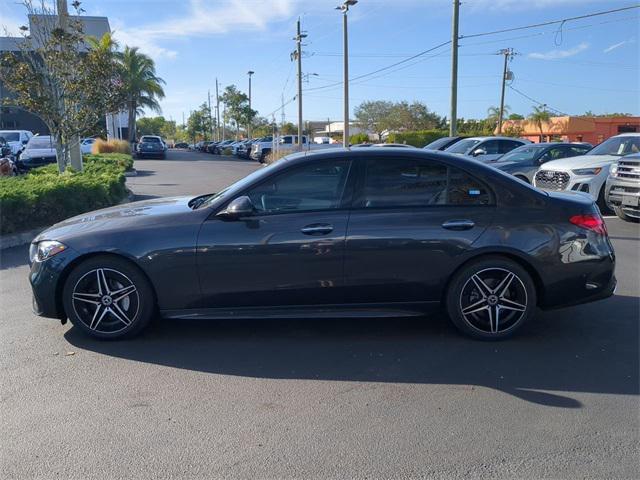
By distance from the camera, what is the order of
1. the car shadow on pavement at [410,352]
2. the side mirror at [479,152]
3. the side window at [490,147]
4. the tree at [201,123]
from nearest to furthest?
the car shadow on pavement at [410,352]
the side mirror at [479,152]
the side window at [490,147]
the tree at [201,123]

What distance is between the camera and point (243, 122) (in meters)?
70.6

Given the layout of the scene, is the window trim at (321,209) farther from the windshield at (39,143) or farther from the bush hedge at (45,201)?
the windshield at (39,143)

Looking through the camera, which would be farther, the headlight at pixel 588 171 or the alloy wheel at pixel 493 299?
the headlight at pixel 588 171

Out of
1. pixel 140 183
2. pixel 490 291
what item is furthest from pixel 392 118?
pixel 490 291

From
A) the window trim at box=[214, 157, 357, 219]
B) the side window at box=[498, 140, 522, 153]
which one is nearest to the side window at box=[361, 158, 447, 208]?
the window trim at box=[214, 157, 357, 219]

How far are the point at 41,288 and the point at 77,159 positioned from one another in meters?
11.9

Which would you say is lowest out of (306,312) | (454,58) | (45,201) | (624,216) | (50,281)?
(624,216)

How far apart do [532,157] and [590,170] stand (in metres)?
2.76

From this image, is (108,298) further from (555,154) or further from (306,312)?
(555,154)

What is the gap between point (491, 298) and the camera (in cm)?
473

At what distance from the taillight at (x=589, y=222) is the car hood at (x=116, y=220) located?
3.26m

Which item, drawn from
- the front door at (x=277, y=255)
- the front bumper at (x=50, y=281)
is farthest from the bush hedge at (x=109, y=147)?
the front door at (x=277, y=255)

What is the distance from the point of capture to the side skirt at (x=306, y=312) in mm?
4668

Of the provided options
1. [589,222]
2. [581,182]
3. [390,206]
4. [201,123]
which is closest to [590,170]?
[581,182]
